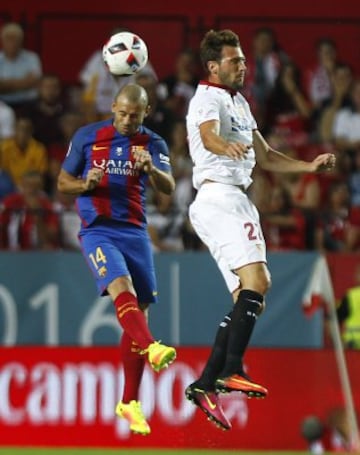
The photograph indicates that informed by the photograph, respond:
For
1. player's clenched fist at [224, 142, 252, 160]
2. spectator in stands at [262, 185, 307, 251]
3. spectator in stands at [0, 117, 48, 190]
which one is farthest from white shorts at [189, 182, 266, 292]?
spectator in stands at [0, 117, 48, 190]

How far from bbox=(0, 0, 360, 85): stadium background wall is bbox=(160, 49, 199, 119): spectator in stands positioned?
153 cm

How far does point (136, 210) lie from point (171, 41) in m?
9.12

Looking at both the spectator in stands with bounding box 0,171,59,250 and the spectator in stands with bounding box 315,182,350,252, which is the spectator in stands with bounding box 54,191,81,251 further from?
the spectator in stands with bounding box 315,182,350,252

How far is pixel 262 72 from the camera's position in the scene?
18.7 meters

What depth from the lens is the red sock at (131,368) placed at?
11.4 m

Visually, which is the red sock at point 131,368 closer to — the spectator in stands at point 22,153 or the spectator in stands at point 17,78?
the spectator in stands at point 22,153

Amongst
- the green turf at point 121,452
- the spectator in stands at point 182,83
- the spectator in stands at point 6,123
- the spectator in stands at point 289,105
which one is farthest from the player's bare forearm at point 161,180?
the spectator in stands at point 289,105

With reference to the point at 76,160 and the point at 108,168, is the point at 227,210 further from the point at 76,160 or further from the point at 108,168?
the point at 76,160

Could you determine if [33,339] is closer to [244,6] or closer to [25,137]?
[25,137]

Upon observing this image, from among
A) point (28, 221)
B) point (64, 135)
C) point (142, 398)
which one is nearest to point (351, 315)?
point (142, 398)

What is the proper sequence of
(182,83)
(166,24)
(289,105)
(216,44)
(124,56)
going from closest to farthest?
(216,44), (124,56), (182,83), (289,105), (166,24)

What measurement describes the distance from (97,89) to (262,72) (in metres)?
2.07

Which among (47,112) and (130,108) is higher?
(130,108)

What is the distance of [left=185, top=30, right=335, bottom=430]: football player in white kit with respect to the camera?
1040cm
